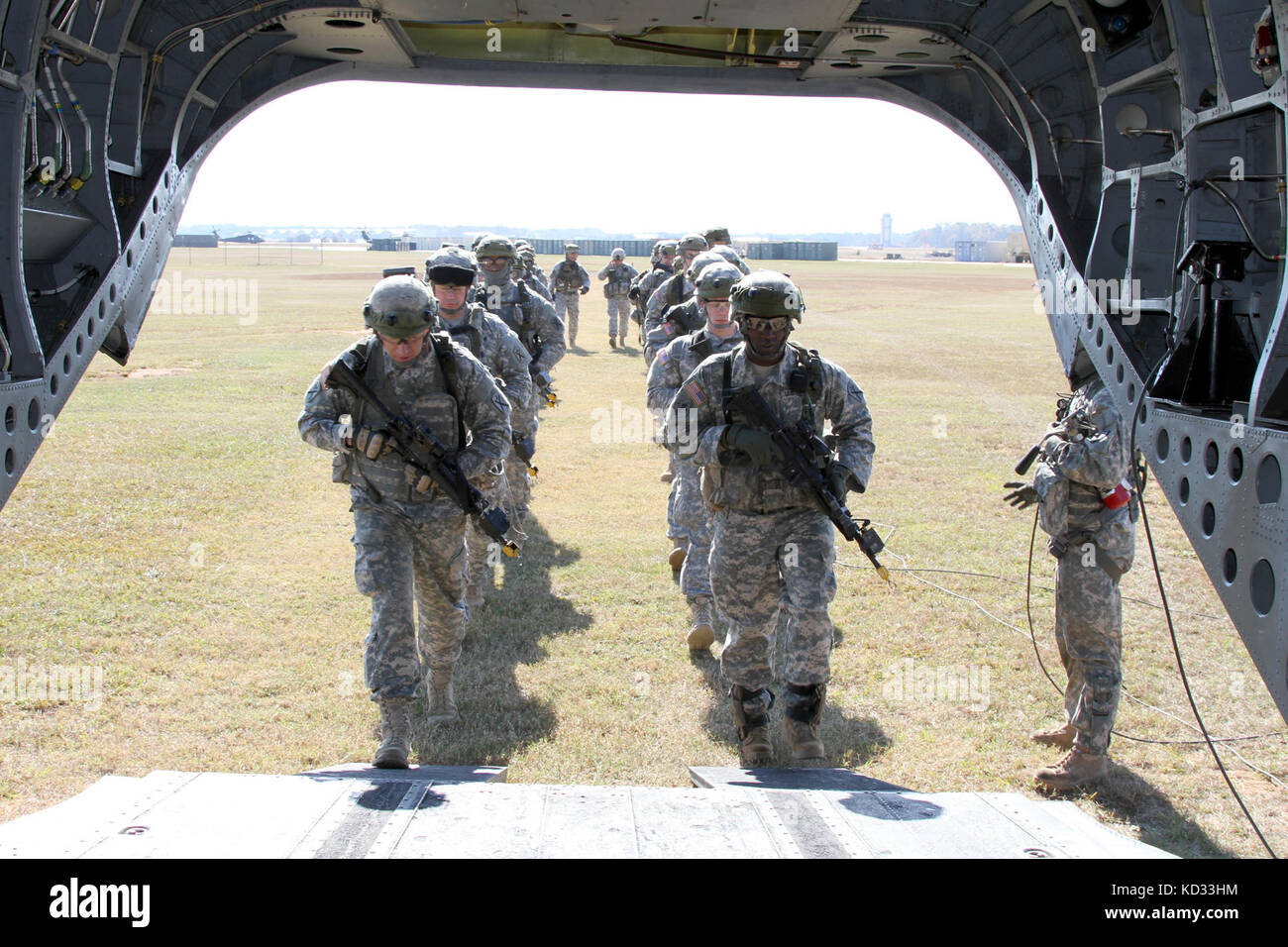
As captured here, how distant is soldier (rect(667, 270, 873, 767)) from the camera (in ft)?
16.8

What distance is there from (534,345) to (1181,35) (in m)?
6.21

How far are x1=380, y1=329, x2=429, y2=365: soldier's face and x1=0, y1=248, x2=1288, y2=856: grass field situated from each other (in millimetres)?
1837

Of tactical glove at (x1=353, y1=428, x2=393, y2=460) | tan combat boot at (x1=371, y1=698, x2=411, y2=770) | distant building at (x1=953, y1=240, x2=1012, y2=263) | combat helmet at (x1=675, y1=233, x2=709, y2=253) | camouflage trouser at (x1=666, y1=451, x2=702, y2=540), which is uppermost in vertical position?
distant building at (x1=953, y1=240, x2=1012, y2=263)

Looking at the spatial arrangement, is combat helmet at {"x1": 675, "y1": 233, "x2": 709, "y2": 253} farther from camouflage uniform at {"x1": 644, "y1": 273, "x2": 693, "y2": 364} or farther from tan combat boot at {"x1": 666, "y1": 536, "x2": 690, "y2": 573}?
tan combat boot at {"x1": 666, "y1": 536, "x2": 690, "y2": 573}

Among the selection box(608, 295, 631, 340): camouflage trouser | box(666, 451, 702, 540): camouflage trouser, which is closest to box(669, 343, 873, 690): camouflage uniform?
box(666, 451, 702, 540): camouflage trouser

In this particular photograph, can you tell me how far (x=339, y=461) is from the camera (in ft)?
17.6

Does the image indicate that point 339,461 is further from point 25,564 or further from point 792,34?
point 25,564

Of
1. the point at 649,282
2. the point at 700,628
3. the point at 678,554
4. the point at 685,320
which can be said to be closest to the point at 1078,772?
the point at 700,628

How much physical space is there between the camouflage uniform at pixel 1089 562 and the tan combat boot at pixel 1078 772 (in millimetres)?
36

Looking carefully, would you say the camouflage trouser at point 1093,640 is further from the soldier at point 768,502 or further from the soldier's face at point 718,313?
the soldier's face at point 718,313

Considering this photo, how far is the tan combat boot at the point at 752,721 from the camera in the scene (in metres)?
5.32

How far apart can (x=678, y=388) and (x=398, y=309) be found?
6.48 feet

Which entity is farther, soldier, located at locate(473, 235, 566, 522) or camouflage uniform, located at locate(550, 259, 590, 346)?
camouflage uniform, located at locate(550, 259, 590, 346)
